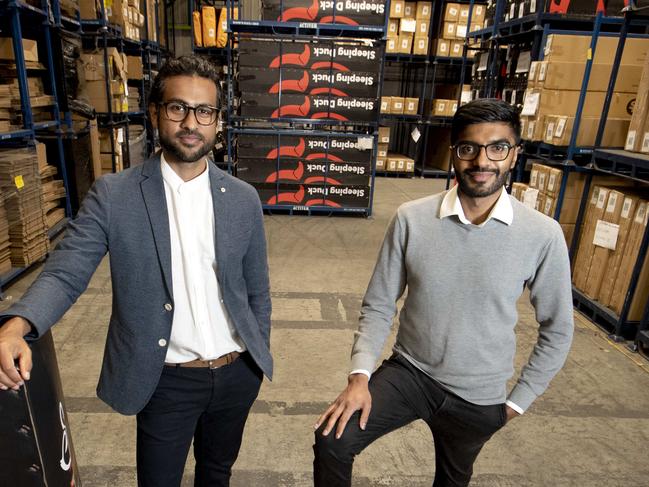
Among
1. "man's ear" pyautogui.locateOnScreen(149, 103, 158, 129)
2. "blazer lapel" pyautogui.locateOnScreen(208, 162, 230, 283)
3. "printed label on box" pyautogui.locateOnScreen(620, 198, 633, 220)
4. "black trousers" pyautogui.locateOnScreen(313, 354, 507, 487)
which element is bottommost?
"black trousers" pyautogui.locateOnScreen(313, 354, 507, 487)

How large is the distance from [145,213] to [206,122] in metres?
0.33

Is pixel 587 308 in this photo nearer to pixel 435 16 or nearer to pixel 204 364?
pixel 204 364

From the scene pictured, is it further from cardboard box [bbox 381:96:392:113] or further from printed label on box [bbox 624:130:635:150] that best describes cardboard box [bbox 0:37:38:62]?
cardboard box [bbox 381:96:392:113]

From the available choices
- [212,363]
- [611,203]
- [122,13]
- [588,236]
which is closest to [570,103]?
[611,203]

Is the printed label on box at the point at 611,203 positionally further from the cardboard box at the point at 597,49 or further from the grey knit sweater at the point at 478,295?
the grey knit sweater at the point at 478,295

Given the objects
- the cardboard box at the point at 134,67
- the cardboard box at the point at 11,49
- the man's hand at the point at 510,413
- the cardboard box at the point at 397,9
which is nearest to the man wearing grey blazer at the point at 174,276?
the man's hand at the point at 510,413

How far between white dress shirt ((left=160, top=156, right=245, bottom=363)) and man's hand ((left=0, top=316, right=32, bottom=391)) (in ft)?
1.46

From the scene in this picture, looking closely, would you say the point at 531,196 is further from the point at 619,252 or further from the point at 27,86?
the point at 27,86

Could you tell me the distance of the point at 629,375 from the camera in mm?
Answer: 3406

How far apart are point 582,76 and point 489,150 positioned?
3814mm

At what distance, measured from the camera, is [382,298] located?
176 cm

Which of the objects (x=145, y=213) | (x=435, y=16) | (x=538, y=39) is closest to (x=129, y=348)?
(x=145, y=213)

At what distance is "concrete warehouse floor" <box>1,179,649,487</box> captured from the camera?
241 cm

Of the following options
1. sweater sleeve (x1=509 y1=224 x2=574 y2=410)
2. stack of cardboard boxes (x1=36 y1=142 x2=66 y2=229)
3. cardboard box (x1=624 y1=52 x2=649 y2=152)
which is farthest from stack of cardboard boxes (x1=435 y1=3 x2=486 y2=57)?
sweater sleeve (x1=509 y1=224 x2=574 y2=410)
